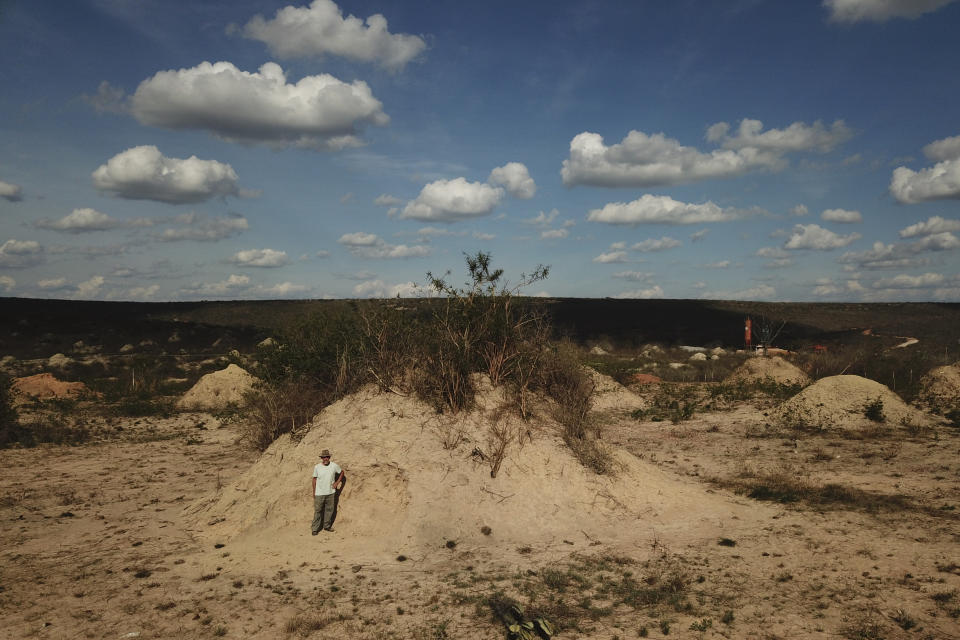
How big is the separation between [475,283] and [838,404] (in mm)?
15262

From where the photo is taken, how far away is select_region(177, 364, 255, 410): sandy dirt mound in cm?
2539

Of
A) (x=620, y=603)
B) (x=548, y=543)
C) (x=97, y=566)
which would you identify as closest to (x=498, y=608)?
(x=620, y=603)

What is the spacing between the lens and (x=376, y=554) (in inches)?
355

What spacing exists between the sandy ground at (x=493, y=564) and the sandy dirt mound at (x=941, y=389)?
8.40 m

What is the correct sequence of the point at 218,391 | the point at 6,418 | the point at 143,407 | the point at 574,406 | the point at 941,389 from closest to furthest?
the point at 574,406 → the point at 6,418 → the point at 941,389 → the point at 143,407 → the point at 218,391

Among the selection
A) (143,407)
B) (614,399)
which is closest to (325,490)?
(614,399)

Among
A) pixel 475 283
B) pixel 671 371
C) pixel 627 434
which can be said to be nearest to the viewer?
pixel 475 283

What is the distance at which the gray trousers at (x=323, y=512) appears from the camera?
9422 millimetres

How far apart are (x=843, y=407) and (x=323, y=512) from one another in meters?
18.3

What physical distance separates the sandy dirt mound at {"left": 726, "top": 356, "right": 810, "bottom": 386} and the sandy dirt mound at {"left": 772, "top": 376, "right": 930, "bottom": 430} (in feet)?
22.9

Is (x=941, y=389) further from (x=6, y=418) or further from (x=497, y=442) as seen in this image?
(x=6, y=418)

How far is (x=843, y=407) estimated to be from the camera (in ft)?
63.1

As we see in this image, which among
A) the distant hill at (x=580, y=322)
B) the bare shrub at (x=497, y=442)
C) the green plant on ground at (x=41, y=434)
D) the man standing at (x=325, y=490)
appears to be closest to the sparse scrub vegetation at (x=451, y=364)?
the bare shrub at (x=497, y=442)

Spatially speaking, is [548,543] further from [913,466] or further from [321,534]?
[913,466]
